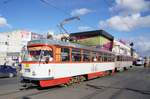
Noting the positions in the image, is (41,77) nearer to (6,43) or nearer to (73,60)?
(73,60)

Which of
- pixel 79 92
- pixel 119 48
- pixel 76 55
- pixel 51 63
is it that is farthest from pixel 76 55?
pixel 119 48

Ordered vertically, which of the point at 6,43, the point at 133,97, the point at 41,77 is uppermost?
the point at 6,43

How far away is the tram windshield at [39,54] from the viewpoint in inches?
544

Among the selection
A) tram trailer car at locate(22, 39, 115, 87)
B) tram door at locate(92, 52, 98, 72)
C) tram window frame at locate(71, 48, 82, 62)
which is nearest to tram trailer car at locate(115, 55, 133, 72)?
tram door at locate(92, 52, 98, 72)

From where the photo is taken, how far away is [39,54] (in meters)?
13.9

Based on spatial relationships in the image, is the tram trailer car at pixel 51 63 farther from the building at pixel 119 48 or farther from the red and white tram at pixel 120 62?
the building at pixel 119 48

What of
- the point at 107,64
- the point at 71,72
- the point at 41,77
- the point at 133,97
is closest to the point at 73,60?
the point at 71,72

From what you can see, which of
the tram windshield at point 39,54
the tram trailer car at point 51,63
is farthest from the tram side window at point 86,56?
the tram windshield at point 39,54

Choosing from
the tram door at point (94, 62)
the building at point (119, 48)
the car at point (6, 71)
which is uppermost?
the building at point (119, 48)

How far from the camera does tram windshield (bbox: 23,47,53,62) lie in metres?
13.8

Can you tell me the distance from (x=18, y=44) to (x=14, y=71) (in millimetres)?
35673

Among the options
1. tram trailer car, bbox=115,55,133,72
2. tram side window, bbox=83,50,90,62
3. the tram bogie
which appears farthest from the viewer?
tram trailer car, bbox=115,55,133,72

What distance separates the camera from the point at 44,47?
46.0 ft

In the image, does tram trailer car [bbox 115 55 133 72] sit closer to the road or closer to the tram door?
the tram door
